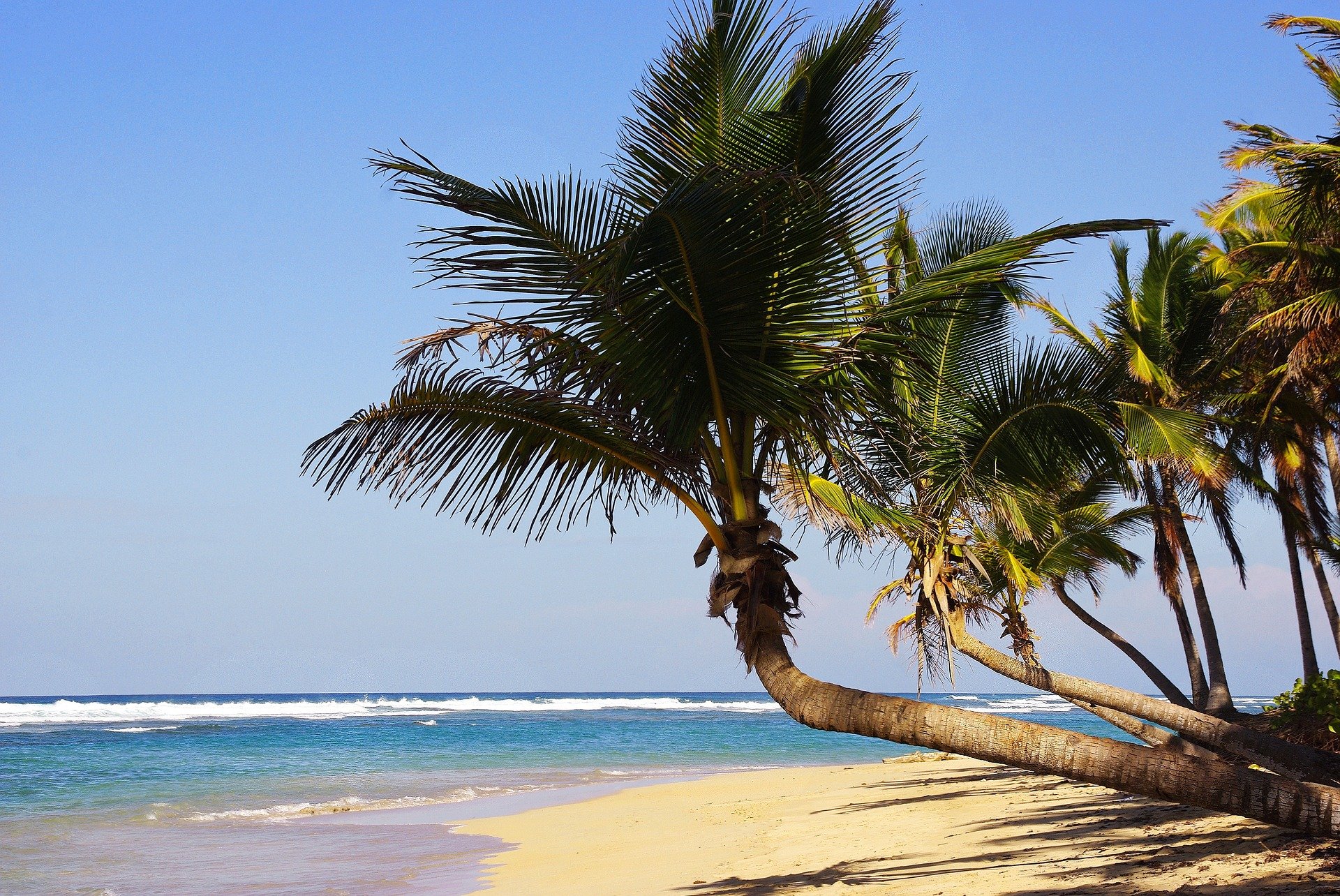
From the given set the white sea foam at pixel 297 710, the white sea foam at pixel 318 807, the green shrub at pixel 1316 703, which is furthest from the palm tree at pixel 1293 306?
the white sea foam at pixel 297 710

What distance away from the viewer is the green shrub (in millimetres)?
9852

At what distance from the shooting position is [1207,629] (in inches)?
540

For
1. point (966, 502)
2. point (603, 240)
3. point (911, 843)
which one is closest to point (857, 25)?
point (603, 240)

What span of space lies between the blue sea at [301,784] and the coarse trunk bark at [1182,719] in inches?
200

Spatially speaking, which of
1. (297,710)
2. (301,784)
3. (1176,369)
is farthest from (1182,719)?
(297,710)

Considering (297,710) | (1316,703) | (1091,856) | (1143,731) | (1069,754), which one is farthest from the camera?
(297,710)

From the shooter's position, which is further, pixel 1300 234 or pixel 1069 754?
pixel 1300 234

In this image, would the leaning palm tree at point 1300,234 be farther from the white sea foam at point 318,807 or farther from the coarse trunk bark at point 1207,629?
the white sea foam at point 318,807

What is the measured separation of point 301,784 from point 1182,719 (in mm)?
16720

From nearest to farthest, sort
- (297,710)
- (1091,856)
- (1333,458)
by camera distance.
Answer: (1091,856) → (1333,458) → (297,710)

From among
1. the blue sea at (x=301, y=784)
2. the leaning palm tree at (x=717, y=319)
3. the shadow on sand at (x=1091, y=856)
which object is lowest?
the blue sea at (x=301, y=784)

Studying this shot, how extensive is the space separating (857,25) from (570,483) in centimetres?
239

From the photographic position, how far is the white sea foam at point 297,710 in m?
44.5

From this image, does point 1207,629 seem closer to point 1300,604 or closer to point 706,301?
point 1300,604
